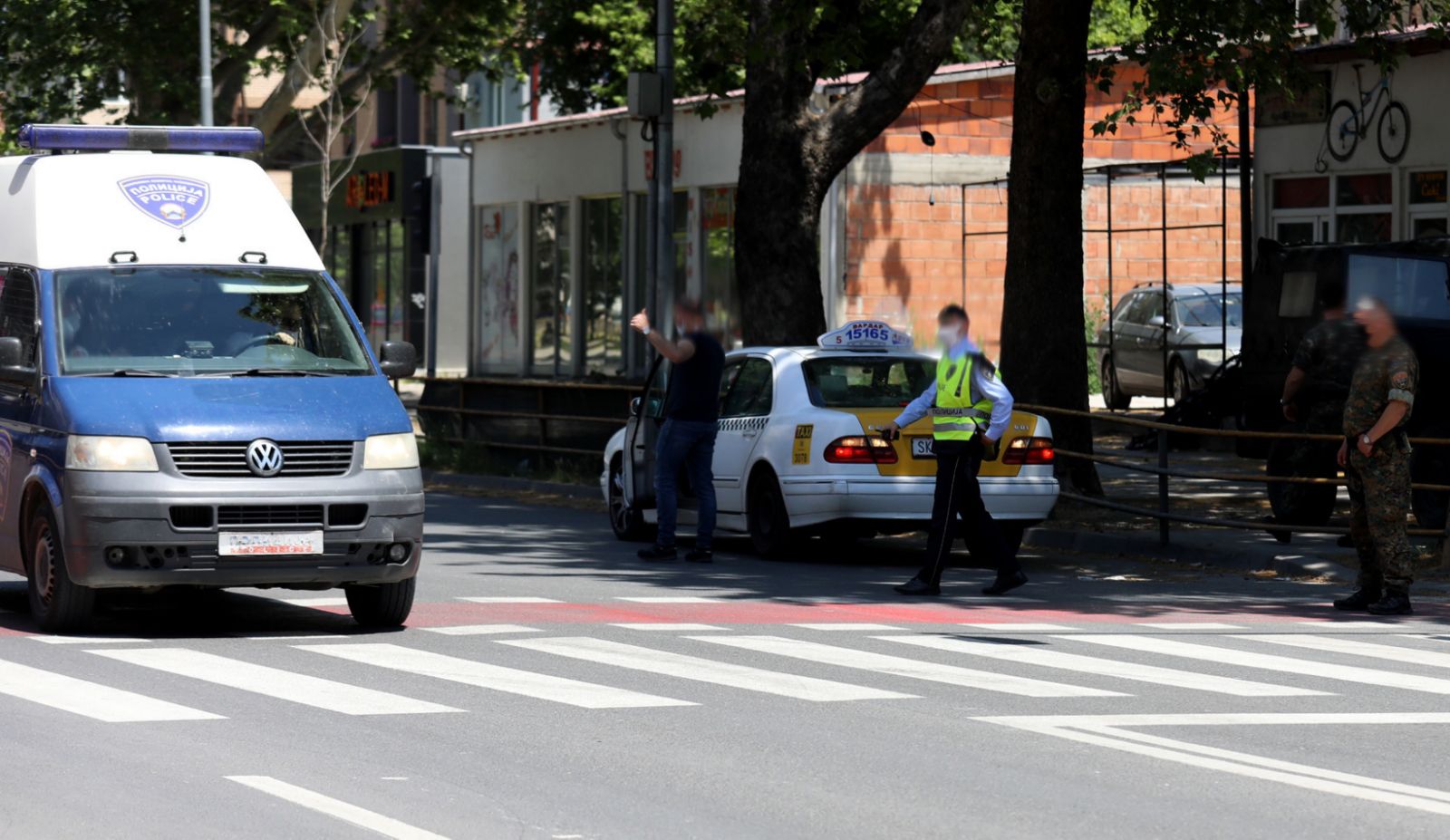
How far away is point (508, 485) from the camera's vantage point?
25.1 metres

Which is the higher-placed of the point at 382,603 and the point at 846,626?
the point at 382,603

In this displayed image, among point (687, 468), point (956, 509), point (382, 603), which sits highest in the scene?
point (687, 468)

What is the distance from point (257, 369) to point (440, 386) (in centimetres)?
1582

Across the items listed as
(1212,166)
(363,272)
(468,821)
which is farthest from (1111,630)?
(363,272)

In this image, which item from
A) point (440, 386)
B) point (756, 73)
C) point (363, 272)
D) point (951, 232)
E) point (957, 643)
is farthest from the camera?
point (363, 272)

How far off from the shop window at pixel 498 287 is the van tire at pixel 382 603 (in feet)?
103

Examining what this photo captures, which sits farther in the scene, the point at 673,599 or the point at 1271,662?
the point at 673,599

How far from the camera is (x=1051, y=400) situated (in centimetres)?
2020

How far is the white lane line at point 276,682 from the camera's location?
31.5 ft

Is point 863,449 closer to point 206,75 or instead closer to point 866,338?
point 866,338

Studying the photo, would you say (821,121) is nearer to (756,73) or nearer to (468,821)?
(756,73)

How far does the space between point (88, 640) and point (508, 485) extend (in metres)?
13.3

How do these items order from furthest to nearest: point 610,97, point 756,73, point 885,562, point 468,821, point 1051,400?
1. point 610,97
2. point 756,73
3. point 1051,400
4. point 885,562
5. point 468,821

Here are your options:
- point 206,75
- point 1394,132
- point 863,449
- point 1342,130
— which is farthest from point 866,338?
point 206,75
